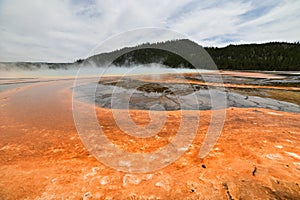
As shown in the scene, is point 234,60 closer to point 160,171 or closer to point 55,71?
point 55,71

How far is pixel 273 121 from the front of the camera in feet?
18.7

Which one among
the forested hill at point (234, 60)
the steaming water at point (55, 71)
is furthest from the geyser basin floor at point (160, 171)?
the forested hill at point (234, 60)

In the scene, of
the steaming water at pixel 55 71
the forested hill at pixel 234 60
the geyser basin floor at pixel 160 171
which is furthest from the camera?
the forested hill at pixel 234 60

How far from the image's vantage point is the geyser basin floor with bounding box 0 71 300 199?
2.50 m

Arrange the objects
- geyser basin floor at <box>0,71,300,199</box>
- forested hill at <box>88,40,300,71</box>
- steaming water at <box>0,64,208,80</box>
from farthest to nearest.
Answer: forested hill at <box>88,40,300,71</box> → steaming water at <box>0,64,208,80</box> → geyser basin floor at <box>0,71,300,199</box>

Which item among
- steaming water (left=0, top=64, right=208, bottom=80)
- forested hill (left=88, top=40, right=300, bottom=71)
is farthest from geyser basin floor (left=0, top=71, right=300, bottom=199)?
forested hill (left=88, top=40, right=300, bottom=71)

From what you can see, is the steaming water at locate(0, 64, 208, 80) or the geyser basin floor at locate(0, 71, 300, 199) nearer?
the geyser basin floor at locate(0, 71, 300, 199)

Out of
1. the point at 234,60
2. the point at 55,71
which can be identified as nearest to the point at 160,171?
the point at 55,71

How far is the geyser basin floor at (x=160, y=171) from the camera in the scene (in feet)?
8.20

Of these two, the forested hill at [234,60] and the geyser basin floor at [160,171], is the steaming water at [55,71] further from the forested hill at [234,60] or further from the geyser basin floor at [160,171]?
the geyser basin floor at [160,171]

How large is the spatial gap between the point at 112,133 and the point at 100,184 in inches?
82.7

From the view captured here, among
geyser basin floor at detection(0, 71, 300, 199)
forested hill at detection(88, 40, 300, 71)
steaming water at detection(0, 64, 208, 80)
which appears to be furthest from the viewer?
forested hill at detection(88, 40, 300, 71)

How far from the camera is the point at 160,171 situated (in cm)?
301

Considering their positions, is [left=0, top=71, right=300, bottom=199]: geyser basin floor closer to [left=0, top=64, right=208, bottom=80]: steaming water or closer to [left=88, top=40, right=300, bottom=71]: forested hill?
[left=0, top=64, right=208, bottom=80]: steaming water
